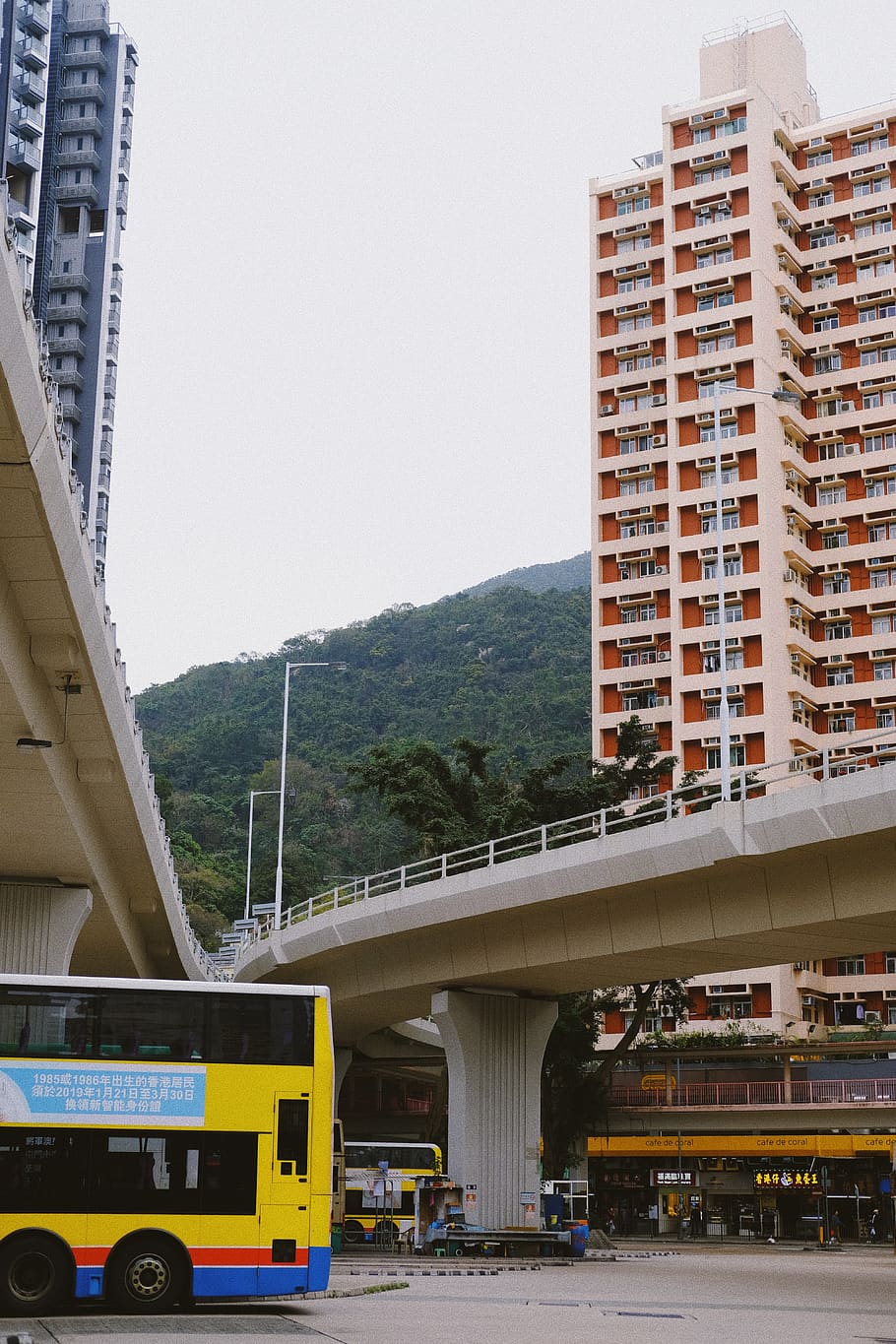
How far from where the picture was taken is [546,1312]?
18609 millimetres

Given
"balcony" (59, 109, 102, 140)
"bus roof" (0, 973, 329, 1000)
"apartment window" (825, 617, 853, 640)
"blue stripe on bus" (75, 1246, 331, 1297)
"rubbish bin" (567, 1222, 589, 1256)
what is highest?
"balcony" (59, 109, 102, 140)

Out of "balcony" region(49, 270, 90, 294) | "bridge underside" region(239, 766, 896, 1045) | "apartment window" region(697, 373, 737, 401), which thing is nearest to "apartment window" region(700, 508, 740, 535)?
"apartment window" region(697, 373, 737, 401)

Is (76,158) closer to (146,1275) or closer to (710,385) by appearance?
(710,385)

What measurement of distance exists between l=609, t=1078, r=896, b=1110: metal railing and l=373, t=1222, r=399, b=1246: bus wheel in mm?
24560

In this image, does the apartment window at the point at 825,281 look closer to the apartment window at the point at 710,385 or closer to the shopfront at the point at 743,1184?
the apartment window at the point at 710,385

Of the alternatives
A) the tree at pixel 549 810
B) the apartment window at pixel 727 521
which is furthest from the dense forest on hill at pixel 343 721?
the tree at pixel 549 810

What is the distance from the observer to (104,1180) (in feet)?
56.8

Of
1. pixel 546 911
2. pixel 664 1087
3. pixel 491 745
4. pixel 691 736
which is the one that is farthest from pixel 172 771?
pixel 546 911

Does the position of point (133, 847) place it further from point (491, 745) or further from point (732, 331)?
point (732, 331)

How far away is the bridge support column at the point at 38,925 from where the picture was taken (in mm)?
29703

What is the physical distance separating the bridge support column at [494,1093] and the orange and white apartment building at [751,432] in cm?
4257

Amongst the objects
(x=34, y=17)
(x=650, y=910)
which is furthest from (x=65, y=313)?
(x=650, y=910)

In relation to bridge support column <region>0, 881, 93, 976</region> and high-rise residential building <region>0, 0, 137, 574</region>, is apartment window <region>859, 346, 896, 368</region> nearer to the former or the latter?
high-rise residential building <region>0, 0, 137, 574</region>

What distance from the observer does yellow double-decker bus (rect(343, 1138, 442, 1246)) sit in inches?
1812
